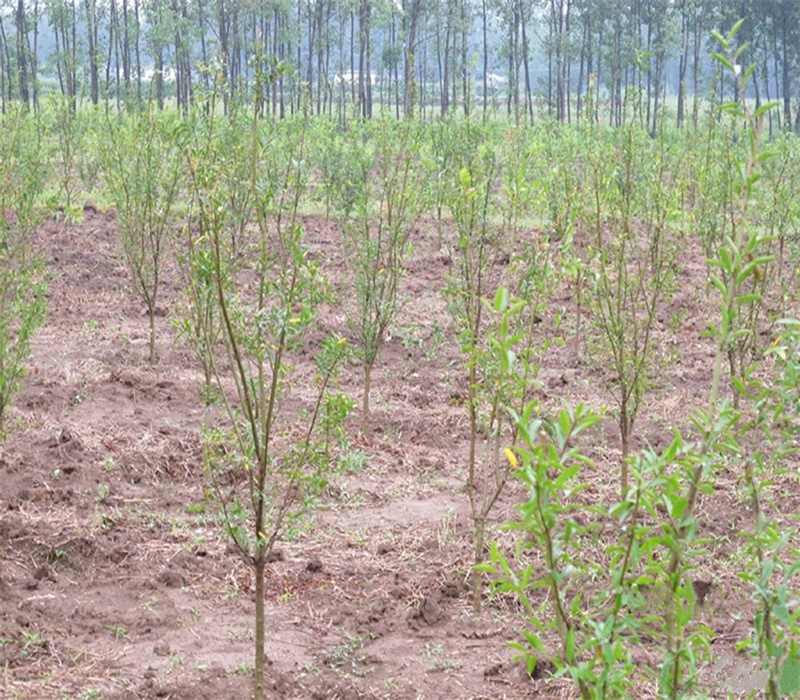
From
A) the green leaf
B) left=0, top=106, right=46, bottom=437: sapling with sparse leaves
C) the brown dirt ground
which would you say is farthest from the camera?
left=0, top=106, right=46, bottom=437: sapling with sparse leaves

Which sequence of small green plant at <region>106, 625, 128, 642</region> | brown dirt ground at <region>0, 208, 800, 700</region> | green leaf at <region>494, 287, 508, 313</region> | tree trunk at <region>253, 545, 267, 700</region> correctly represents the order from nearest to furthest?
1. green leaf at <region>494, 287, 508, 313</region>
2. tree trunk at <region>253, 545, 267, 700</region>
3. brown dirt ground at <region>0, 208, 800, 700</region>
4. small green plant at <region>106, 625, 128, 642</region>

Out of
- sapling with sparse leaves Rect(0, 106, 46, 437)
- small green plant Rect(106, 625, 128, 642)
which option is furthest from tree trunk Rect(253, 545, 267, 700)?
sapling with sparse leaves Rect(0, 106, 46, 437)

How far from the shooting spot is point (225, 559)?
538 cm

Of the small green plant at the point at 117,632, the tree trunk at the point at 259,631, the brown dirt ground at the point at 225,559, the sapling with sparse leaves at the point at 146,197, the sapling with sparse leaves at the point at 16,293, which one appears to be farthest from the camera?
the sapling with sparse leaves at the point at 146,197

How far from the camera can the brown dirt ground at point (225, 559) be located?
4281 millimetres

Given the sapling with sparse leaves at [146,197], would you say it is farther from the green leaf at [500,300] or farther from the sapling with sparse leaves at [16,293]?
the green leaf at [500,300]

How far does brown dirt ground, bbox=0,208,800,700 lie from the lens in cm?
428

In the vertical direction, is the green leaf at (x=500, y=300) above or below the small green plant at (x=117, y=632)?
above

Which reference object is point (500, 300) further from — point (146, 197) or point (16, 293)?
point (146, 197)

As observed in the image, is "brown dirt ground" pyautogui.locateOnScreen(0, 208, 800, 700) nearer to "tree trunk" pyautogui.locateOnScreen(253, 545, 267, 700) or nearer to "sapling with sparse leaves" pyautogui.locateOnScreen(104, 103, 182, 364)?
"tree trunk" pyautogui.locateOnScreen(253, 545, 267, 700)

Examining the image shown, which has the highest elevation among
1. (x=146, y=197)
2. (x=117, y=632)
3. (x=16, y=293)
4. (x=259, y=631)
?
(x=146, y=197)

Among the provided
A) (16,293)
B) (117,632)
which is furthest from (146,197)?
(117,632)

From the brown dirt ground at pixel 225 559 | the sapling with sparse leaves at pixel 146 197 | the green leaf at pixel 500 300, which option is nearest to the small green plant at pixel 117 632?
the brown dirt ground at pixel 225 559

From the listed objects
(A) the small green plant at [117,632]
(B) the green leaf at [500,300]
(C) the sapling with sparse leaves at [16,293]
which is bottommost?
(A) the small green plant at [117,632]
